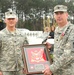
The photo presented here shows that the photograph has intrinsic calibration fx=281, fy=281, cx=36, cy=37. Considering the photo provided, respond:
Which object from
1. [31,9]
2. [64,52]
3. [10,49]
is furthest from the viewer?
[31,9]

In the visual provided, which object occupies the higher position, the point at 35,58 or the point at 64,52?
the point at 64,52

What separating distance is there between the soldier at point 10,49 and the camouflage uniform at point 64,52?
1.30 metres

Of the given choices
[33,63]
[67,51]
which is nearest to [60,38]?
[67,51]

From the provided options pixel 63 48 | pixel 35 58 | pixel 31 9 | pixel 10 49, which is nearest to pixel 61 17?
pixel 63 48

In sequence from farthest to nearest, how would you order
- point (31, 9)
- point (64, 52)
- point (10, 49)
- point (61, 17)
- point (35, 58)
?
1. point (31, 9)
2. point (10, 49)
3. point (35, 58)
4. point (61, 17)
5. point (64, 52)

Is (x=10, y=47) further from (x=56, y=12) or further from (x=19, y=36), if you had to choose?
(x=56, y=12)

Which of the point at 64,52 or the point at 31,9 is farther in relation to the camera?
the point at 31,9

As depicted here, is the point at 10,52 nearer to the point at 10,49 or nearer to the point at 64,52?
the point at 10,49

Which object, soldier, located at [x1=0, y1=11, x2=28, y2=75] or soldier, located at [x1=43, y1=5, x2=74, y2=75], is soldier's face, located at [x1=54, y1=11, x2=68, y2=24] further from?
soldier, located at [x1=0, y1=11, x2=28, y2=75]

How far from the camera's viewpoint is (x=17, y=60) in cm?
505

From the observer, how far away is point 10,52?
4965 mm

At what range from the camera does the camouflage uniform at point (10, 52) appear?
4.96 meters

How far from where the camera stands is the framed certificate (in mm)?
4402

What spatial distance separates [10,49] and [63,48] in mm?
1489
